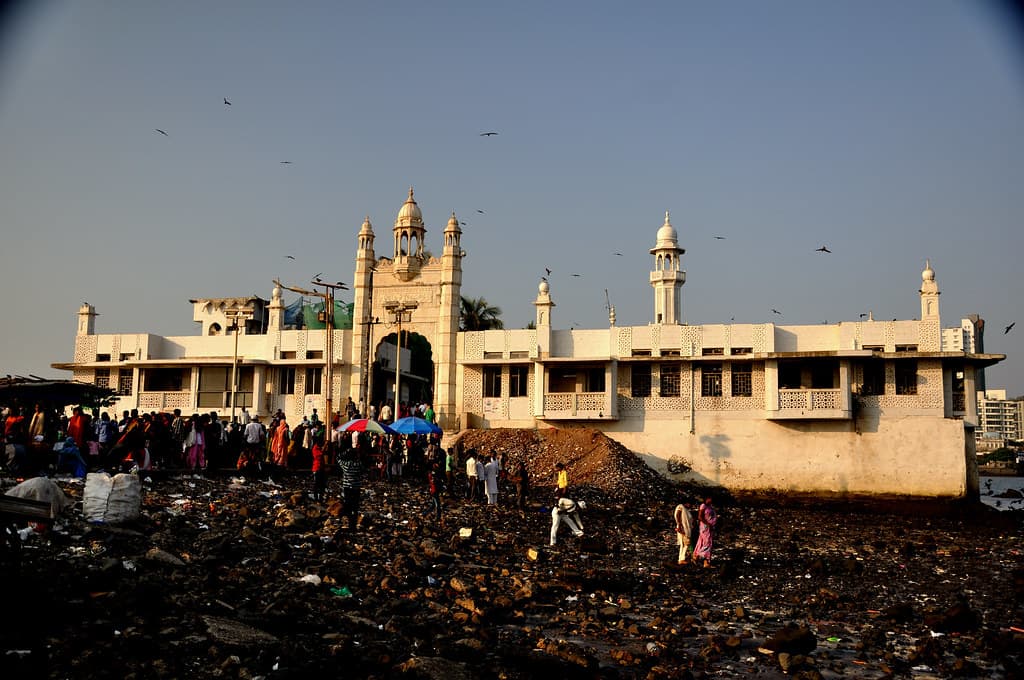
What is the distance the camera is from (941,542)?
23.7 metres

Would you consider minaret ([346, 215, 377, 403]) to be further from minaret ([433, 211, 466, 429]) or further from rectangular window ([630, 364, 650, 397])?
rectangular window ([630, 364, 650, 397])

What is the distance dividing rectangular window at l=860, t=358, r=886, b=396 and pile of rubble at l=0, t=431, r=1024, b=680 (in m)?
11.1

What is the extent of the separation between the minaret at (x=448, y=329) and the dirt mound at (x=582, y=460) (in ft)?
5.22

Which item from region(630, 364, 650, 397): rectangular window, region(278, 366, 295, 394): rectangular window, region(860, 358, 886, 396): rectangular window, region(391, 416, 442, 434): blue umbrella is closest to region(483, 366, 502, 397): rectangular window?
region(630, 364, 650, 397): rectangular window

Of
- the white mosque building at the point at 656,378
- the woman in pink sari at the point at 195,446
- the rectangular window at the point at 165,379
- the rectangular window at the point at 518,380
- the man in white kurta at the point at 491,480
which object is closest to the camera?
the woman in pink sari at the point at 195,446

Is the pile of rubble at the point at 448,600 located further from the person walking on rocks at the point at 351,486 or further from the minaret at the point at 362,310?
the minaret at the point at 362,310

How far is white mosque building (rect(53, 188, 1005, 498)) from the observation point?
31.7 metres

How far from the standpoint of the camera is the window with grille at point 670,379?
111ft

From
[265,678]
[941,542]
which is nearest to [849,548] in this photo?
[941,542]

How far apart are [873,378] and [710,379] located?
19.4 feet

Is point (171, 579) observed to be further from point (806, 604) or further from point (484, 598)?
point (806, 604)

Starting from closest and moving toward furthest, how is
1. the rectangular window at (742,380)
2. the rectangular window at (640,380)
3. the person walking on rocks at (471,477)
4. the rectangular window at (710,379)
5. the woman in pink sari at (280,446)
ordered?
1. the person walking on rocks at (471,477)
2. the woman in pink sari at (280,446)
3. the rectangular window at (742,380)
4. the rectangular window at (710,379)
5. the rectangular window at (640,380)

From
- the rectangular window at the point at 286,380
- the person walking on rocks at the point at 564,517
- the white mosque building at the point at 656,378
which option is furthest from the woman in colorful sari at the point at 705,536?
the rectangular window at the point at 286,380

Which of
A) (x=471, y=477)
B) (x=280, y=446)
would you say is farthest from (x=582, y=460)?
(x=280, y=446)
